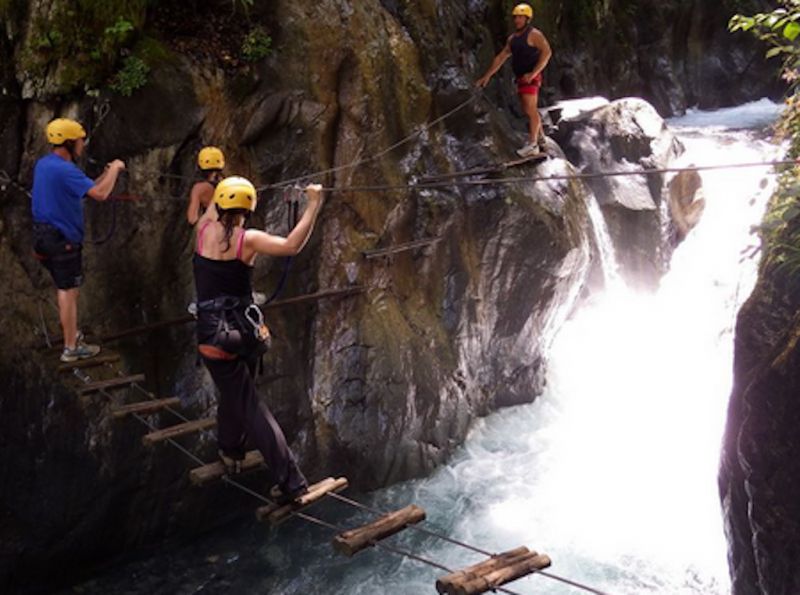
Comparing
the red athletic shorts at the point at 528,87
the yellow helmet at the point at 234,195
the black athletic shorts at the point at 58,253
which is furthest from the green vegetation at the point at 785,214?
the black athletic shorts at the point at 58,253

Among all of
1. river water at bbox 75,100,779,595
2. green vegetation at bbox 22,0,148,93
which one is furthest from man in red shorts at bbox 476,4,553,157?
green vegetation at bbox 22,0,148,93

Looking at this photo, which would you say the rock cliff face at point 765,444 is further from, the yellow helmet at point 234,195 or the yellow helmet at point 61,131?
the yellow helmet at point 61,131

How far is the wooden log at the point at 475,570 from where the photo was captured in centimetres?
397

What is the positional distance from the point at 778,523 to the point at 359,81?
6564 millimetres

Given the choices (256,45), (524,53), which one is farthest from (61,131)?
(524,53)

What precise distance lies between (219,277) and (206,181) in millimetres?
2535

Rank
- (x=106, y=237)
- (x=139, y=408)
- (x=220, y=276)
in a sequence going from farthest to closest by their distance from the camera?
(x=106, y=237), (x=139, y=408), (x=220, y=276)

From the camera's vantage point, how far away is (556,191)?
11344 millimetres

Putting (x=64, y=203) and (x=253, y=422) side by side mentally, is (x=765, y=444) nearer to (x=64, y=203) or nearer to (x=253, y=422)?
(x=253, y=422)

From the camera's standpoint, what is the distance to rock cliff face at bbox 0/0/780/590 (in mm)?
7551

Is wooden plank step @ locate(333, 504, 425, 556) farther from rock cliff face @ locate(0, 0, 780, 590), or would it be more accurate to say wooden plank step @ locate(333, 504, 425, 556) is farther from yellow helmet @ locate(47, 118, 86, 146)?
rock cliff face @ locate(0, 0, 780, 590)

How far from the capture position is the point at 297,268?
8945mm

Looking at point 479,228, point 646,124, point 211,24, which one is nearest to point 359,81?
point 211,24

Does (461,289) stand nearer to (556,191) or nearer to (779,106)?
(556,191)
